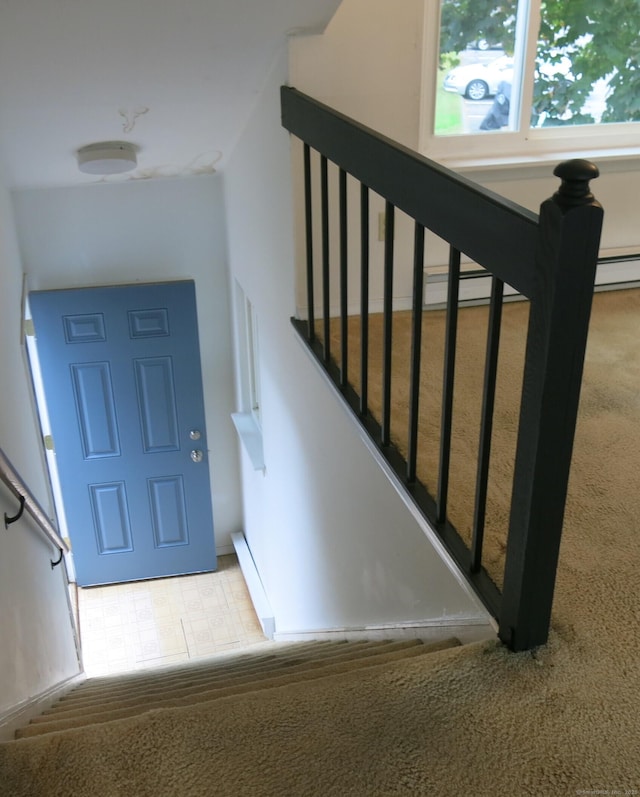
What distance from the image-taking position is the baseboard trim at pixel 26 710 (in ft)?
5.37

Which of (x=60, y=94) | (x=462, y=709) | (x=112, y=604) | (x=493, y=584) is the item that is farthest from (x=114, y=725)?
(x=112, y=604)

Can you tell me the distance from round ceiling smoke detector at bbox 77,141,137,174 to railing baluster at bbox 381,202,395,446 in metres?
1.68

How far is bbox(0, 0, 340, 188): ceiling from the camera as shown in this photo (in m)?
2.04

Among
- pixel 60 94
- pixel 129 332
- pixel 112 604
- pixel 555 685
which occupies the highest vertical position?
pixel 60 94

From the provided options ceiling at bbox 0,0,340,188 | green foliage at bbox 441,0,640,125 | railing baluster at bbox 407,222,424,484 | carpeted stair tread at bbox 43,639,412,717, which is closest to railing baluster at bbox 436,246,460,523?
railing baluster at bbox 407,222,424,484

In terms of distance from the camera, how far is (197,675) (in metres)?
2.62

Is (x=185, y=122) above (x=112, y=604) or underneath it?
above

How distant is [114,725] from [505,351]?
5.49ft

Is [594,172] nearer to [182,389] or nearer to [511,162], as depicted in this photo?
[511,162]

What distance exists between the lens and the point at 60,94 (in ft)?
8.03

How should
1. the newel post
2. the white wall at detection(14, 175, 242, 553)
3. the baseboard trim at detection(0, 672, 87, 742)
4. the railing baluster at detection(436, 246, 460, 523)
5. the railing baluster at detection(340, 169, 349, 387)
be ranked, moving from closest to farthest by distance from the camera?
the newel post, the railing baluster at detection(436, 246, 460, 523), the baseboard trim at detection(0, 672, 87, 742), the railing baluster at detection(340, 169, 349, 387), the white wall at detection(14, 175, 242, 553)

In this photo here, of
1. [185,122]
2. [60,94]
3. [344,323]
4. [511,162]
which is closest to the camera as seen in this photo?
[344,323]

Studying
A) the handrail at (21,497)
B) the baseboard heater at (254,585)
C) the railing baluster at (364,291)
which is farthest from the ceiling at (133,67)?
the baseboard heater at (254,585)

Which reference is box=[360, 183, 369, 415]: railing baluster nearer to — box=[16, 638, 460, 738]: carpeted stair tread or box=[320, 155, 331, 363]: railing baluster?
box=[320, 155, 331, 363]: railing baluster
